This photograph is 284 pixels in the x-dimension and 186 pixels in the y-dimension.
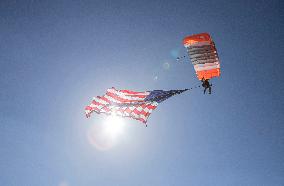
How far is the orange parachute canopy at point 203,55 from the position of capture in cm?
1888

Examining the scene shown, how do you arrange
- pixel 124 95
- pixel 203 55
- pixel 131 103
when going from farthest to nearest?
pixel 203 55 < pixel 124 95 < pixel 131 103

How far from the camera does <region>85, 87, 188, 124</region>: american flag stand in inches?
703

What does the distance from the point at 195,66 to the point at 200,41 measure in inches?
71.6

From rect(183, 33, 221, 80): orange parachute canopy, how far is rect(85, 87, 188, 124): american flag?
10.8ft

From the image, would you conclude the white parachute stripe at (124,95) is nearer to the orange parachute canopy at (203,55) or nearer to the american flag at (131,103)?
the american flag at (131,103)

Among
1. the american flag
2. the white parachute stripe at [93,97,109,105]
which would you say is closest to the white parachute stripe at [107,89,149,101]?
the american flag

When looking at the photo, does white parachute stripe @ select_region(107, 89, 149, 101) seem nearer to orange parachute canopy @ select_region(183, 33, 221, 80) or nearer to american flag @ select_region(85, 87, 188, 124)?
american flag @ select_region(85, 87, 188, 124)

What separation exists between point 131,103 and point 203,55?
5925 millimetres

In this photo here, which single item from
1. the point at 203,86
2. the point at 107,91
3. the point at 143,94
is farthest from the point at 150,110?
the point at 203,86

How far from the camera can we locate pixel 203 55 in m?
19.5

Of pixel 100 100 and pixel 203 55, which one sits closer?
pixel 100 100

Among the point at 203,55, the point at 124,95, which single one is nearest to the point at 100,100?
the point at 124,95

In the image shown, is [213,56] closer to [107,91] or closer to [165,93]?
[165,93]

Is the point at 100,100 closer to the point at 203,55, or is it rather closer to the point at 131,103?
the point at 131,103
